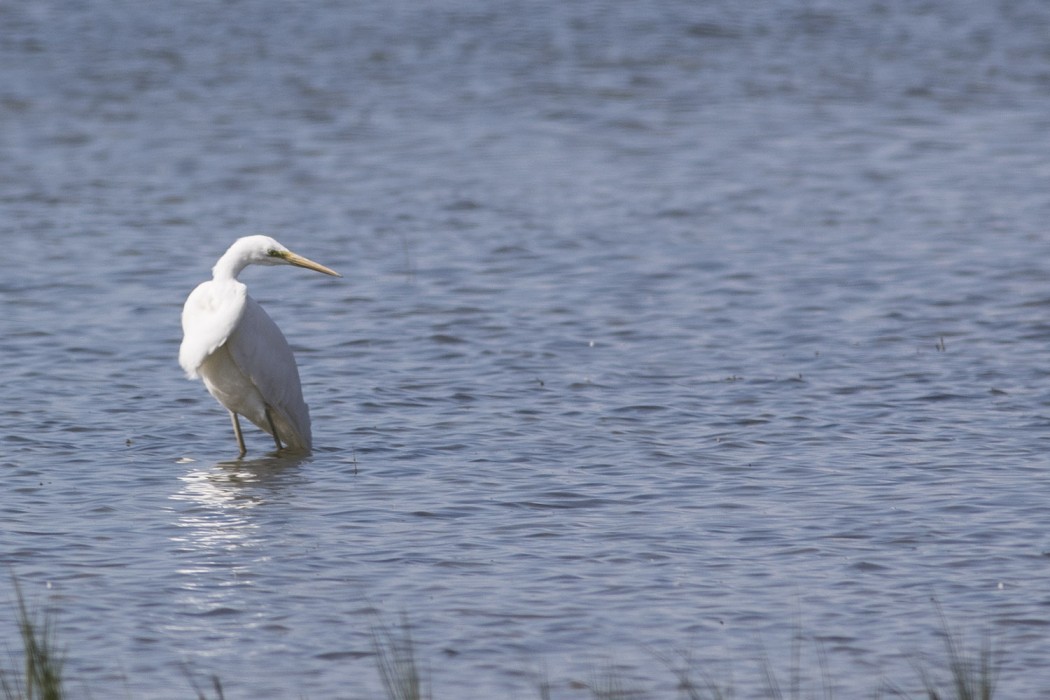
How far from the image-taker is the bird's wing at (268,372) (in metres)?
9.34

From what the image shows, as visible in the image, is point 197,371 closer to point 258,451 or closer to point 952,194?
point 258,451

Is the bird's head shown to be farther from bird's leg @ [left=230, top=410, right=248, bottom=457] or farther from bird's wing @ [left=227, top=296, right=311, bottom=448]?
bird's leg @ [left=230, top=410, right=248, bottom=457]

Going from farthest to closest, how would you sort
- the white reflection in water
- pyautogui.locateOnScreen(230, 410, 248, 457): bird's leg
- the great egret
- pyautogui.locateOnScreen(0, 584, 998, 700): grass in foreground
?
pyautogui.locateOnScreen(230, 410, 248, 457): bird's leg → the great egret → the white reflection in water → pyautogui.locateOnScreen(0, 584, 998, 700): grass in foreground

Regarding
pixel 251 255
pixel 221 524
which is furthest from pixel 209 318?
pixel 221 524

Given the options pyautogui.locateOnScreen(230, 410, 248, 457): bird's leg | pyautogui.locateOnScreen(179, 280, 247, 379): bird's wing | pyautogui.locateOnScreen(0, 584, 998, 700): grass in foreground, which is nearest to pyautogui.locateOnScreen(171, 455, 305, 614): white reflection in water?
pyautogui.locateOnScreen(230, 410, 248, 457): bird's leg

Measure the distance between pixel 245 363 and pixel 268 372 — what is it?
131mm

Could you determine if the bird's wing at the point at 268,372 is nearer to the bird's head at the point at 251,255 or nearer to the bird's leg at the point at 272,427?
the bird's leg at the point at 272,427

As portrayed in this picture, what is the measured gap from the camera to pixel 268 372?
9398 millimetres

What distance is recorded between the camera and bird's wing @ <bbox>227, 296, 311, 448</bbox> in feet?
30.6

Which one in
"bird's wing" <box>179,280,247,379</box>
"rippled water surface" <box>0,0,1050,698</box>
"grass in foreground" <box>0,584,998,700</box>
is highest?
"bird's wing" <box>179,280,247,379</box>

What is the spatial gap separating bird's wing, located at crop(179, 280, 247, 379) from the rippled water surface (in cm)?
55

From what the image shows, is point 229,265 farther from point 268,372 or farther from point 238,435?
point 238,435

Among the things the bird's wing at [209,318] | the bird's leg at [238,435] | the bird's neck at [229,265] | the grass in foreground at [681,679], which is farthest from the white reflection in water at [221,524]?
the bird's neck at [229,265]

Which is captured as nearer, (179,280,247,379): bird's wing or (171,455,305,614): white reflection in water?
(171,455,305,614): white reflection in water
